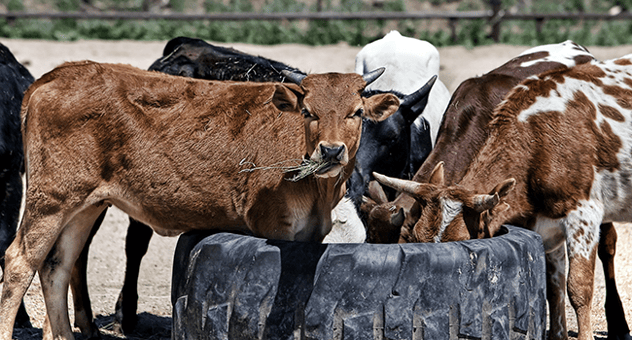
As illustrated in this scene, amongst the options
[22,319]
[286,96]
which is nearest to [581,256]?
[286,96]

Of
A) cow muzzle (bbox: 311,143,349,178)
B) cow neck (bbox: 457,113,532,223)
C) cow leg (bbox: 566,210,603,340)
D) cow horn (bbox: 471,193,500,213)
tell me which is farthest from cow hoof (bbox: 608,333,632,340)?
cow muzzle (bbox: 311,143,349,178)

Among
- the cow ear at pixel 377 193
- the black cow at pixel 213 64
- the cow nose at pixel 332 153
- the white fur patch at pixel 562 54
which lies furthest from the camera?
the white fur patch at pixel 562 54

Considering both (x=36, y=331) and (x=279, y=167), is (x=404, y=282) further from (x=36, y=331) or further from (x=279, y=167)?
(x=36, y=331)

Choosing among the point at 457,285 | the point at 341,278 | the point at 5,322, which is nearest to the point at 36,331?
the point at 5,322

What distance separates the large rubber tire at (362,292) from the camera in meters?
3.27

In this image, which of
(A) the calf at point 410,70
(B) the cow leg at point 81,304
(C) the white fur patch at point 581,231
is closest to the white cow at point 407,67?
(A) the calf at point 410,70

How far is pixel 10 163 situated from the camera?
5539mm

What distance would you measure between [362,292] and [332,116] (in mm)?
907

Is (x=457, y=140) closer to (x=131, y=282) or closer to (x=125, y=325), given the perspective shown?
(x=131, y=282)

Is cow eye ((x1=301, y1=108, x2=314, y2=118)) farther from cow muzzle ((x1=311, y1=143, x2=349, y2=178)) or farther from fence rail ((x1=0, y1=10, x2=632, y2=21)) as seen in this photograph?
fence rail ((x1=0, y1=10, x2=632, y2=21))

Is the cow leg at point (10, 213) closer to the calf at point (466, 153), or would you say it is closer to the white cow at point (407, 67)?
the calf at point (466, 153)

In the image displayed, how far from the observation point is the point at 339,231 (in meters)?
5.15

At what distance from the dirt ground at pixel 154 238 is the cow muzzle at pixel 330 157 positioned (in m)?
2.52

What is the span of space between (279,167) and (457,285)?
1264 millimetres
